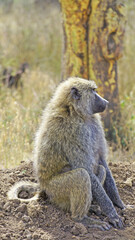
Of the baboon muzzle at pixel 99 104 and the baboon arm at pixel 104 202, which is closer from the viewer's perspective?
the baboon arm at pixel 104 202

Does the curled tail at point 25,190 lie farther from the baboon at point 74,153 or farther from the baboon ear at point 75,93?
the baboon ear at point 75,93

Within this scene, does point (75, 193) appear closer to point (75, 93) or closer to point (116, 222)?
point (116, 222)

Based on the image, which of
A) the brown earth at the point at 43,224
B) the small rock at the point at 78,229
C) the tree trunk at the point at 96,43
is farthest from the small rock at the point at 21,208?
the tree trunk at the point at 96,43

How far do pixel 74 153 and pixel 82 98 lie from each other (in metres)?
0.58

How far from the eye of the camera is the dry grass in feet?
16.4

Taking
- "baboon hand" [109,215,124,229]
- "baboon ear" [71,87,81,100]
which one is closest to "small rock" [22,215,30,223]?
"baboon hand" [109,215,124,229]

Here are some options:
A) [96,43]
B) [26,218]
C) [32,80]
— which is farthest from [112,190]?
[32,80]

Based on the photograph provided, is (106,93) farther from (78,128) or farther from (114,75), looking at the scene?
(78,128)

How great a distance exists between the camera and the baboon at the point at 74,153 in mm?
3285

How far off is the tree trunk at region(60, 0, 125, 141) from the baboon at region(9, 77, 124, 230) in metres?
2.29

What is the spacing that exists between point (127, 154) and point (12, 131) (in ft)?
6.20

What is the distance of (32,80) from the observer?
27.1ft

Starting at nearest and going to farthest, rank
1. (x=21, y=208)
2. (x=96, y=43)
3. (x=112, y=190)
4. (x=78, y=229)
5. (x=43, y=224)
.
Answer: (x=78, y=229) < (x=43, y=224) < (x=21, y=208) < (x=112, y=190) < (x=96, y=43)

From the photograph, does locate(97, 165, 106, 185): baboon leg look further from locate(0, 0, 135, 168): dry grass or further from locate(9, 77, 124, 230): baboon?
locate(0, 0, 135, 168): dry grass
